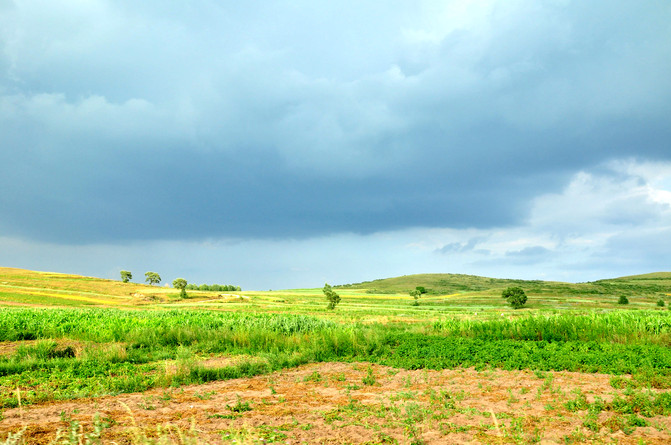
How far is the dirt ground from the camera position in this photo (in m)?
6.66

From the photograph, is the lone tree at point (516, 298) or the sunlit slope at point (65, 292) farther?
the lone tree at point (516, 298)

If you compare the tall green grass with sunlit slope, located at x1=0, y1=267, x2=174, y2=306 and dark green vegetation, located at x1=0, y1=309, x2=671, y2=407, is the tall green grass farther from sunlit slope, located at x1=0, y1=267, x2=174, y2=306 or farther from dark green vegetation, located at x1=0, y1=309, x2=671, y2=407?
sunlit slope, located at x1=0, y1=267, x2=174, y2=306

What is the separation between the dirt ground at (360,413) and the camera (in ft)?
21.9

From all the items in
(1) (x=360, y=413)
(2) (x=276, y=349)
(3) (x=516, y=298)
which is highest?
(1) (x=360, y=413)

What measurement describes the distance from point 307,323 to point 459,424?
16475mm

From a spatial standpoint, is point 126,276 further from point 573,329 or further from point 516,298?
point 573,329

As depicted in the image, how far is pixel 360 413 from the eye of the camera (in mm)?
7984

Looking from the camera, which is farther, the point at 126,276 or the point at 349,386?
the point at 126,276

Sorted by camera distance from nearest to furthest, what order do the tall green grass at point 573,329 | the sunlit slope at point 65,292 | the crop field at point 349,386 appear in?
the crop field at point 349,386 < the tall green grass at point 573,329 < the sunlit slope at point 65,292

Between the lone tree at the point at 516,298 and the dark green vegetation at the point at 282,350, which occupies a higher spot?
the dark green vegetation at the point at 282,350

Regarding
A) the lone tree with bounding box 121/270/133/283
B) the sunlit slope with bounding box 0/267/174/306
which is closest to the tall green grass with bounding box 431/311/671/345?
the sunlit slope with bounding box 0/267/174/306

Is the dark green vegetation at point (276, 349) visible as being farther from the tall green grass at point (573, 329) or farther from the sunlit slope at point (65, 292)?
the sunlit slope at point (65, 292)

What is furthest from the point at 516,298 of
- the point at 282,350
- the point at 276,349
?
the point at 276,349

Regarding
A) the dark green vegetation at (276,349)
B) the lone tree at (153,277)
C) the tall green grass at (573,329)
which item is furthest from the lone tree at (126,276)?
the tall green grass at (573,329)
